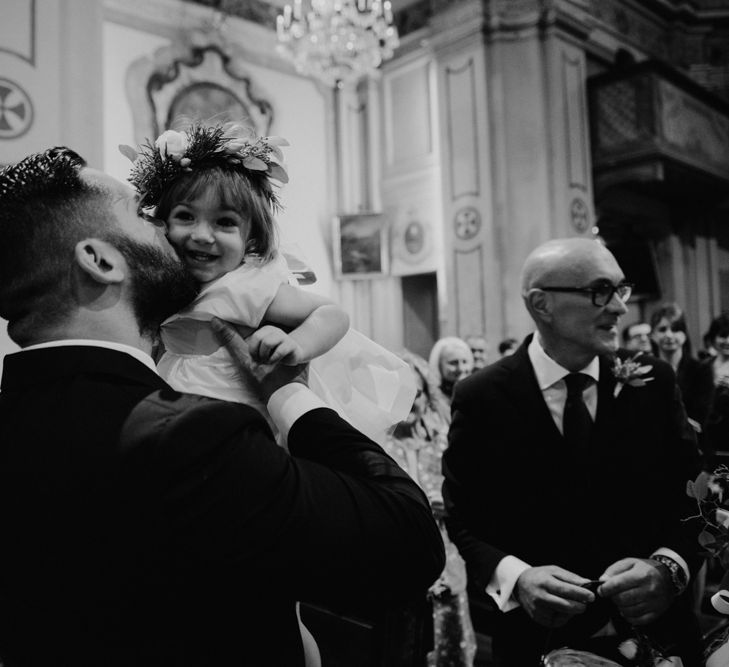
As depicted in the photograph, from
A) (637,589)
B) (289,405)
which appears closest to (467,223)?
(637,589)

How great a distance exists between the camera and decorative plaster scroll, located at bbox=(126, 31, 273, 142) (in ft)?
27.4

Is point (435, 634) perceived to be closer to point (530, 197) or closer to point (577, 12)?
point (530, 197)

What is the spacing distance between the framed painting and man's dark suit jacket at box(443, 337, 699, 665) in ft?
25.9

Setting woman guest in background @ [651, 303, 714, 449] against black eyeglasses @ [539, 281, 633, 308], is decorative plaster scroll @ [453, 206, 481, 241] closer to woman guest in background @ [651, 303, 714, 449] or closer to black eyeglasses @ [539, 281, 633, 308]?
woman guest in background @ [651, 303, 714, 449]

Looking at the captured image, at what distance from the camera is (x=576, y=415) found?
197cm

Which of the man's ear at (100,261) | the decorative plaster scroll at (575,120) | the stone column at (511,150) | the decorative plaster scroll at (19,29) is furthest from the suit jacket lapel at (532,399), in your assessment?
the decorative plaster scroll at (575,120)

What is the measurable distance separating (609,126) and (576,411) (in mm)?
8014

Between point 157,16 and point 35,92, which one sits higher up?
point 157,16

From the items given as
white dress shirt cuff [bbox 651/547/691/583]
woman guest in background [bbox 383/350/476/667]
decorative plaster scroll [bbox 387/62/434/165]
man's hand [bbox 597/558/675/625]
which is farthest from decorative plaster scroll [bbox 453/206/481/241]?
man's hand [bbox 597/558/675/625]

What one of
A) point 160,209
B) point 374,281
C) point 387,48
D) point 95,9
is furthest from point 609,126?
point 160,209

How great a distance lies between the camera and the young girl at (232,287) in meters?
1.53

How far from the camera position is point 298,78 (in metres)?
9.84

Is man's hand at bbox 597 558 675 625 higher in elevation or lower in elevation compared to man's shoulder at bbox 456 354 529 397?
lower

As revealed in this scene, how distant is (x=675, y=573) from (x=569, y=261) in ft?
2.92
